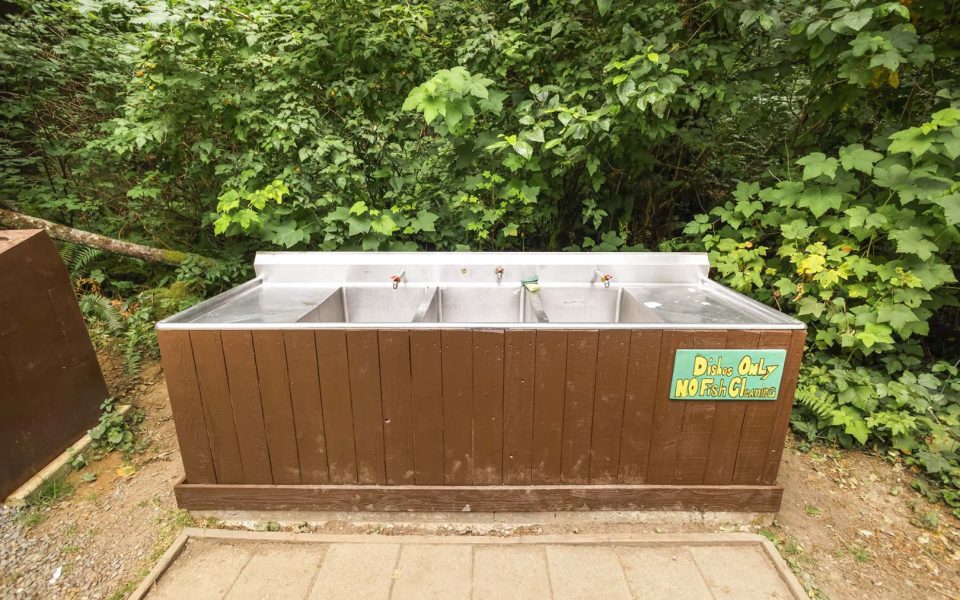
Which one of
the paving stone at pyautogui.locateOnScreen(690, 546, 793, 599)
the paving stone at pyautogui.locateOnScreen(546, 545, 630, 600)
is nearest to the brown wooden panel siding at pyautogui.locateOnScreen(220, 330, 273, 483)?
the paving stone at pyautogui.locateOnScreen(546, 545, 630, 600)

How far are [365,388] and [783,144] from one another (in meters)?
4.13

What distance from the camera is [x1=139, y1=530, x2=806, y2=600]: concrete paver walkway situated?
70.0 inches

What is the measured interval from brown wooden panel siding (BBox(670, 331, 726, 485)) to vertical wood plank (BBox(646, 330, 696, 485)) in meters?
0.03

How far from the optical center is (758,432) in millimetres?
1981

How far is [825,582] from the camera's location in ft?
6.18

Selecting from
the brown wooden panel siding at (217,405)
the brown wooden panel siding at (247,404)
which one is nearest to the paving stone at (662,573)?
the brown wooden panel siding at (247,404)

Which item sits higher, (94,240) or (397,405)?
(94,240)

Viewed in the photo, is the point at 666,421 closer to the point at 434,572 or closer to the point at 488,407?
the point at 488,407

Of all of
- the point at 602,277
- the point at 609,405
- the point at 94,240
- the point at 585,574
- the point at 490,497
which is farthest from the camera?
the point at 94,240

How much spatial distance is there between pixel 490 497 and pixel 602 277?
61.7 inches

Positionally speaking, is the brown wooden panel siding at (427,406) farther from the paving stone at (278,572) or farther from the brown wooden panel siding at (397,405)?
the paving stone at (278,572)

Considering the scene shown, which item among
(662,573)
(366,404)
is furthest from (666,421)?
(366,404)

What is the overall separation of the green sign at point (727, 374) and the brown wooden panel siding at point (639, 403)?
115mm

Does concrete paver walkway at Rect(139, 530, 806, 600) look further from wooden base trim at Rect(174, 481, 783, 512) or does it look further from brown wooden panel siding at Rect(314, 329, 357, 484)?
brown wooden panel siding at Rect(314, 329, 357, 484)
